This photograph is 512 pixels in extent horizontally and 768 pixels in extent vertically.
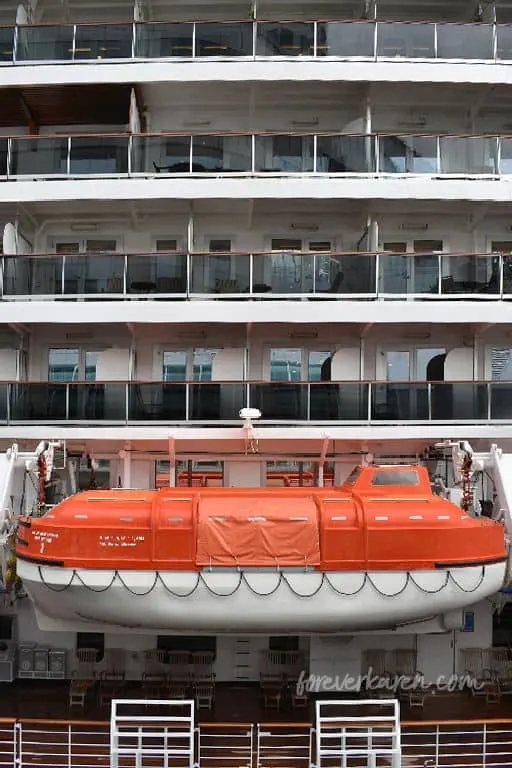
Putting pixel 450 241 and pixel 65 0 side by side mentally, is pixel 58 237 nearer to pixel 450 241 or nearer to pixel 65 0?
pixel 65 0

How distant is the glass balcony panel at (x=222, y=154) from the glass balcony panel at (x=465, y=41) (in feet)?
13.5

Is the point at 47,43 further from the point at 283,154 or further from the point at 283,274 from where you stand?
the point at 283,274

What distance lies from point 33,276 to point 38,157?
231 cm

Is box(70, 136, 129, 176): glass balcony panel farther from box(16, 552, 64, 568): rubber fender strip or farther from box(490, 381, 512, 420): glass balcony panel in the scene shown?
box(490, 381, 512, 420): glass balcony panel

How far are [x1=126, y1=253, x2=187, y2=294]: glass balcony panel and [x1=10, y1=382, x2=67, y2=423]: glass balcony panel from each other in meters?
2.30

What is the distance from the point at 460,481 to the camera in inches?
399

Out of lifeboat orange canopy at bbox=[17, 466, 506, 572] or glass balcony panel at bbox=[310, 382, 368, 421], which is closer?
lifeboat orange canopy at bbox=[17, 466, 506, 572]

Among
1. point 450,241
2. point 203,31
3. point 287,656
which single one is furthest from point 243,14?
point 287,656

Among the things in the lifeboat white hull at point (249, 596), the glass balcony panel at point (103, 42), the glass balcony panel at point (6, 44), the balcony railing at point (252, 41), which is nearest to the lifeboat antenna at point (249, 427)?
the lifeboat white hull at point (249, 596)

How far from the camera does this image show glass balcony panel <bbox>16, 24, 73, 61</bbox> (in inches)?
463

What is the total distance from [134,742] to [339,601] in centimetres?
373

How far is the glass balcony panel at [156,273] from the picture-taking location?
11.3m

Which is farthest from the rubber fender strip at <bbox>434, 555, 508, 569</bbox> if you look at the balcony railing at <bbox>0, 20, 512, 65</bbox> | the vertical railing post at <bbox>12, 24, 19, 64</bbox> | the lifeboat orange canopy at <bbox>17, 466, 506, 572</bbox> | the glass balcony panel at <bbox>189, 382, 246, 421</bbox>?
the vertical railing post at <bbox>12, 24, 19, 64</bbox>

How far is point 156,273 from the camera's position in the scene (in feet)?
37.3
